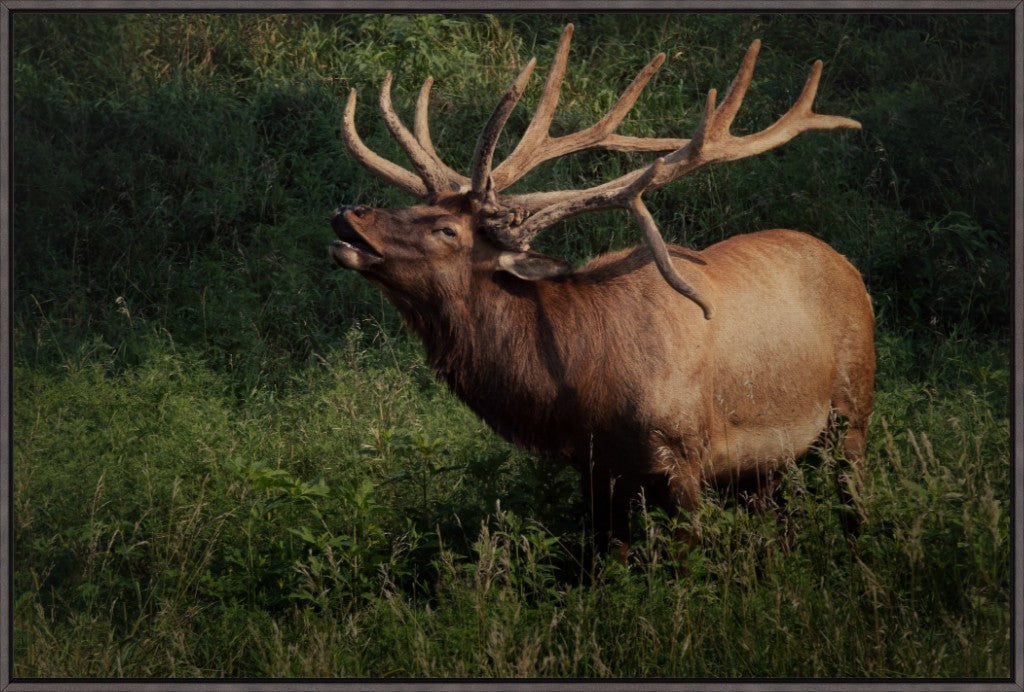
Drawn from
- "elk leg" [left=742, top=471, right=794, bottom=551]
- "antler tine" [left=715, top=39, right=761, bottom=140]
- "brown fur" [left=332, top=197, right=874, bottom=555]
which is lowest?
"elk leg" [left=742, top=471, right=794, bottom=551]

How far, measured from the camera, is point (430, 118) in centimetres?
1025

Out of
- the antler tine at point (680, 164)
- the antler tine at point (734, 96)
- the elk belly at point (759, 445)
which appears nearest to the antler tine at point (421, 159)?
the antler tine at point (680, 164)

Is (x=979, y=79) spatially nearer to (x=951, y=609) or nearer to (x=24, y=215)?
(x=951, y=609)

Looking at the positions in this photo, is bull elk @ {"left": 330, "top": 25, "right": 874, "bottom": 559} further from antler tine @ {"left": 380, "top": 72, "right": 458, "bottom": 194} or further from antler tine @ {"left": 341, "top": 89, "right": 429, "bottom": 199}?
antler tine @ {"left": 341, "top": 89, "right": 429, "bottom": 199}

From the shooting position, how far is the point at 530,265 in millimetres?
6277

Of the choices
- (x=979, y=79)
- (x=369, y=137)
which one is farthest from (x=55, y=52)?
(x=979, y=79)

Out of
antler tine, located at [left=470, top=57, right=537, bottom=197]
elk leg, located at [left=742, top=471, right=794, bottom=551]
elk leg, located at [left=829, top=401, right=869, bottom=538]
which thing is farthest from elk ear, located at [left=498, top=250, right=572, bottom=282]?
elk leg, located at [left=829, top=401, right=869, bottom=538]

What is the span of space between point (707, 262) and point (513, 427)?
1256 mm

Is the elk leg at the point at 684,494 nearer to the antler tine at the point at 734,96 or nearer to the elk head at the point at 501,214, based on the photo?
the elk head at the point at 501,214

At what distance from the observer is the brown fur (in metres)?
6.07

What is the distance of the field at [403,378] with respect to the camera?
5449mm

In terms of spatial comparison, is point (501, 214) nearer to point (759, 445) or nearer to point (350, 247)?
point (350, 247)

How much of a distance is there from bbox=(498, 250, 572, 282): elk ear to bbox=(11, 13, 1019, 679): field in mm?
962

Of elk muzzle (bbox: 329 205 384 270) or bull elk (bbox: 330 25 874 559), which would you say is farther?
bull elk (bbox: 330 25 874 559)
